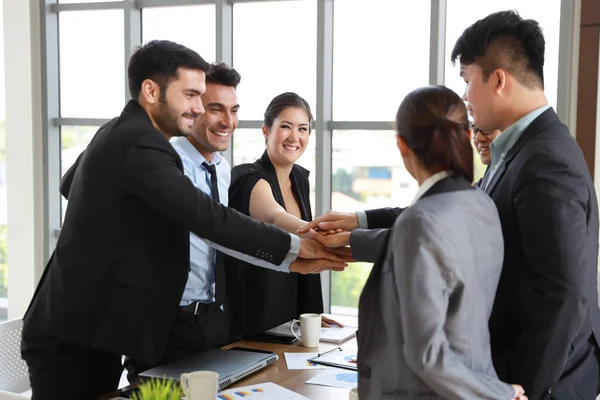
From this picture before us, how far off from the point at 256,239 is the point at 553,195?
1005 millimetres

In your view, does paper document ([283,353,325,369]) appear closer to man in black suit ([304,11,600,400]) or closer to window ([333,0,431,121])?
man in black suit ([304,11,600,400])

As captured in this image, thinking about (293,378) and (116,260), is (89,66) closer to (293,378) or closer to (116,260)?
(116,260)

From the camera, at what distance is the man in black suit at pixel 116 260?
2.19 m

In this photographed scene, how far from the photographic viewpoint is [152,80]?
2.50 meters

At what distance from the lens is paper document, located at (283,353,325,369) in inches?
90.3

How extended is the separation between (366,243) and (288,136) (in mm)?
1200

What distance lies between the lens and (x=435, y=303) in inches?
56.5

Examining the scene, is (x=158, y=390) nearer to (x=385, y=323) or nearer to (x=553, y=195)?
(x=385, y=323)

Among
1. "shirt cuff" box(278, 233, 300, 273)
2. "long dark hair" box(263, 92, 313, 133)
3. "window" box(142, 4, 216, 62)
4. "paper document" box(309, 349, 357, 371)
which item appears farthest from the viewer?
"window" box(142, 4, 216, 62)

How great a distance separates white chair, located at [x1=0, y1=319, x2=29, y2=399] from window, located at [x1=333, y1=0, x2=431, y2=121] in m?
2.66

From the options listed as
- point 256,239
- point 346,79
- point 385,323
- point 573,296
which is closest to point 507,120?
point 573,296

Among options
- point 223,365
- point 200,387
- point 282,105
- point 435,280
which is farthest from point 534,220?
point 282,105

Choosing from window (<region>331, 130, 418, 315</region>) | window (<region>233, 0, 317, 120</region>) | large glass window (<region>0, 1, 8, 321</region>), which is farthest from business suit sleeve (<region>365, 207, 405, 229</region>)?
large glass window (<region>0, 1, 8, 321</region>)

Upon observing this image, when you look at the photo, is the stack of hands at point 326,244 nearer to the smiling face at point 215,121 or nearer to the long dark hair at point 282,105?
the smiling face at point 215,121
